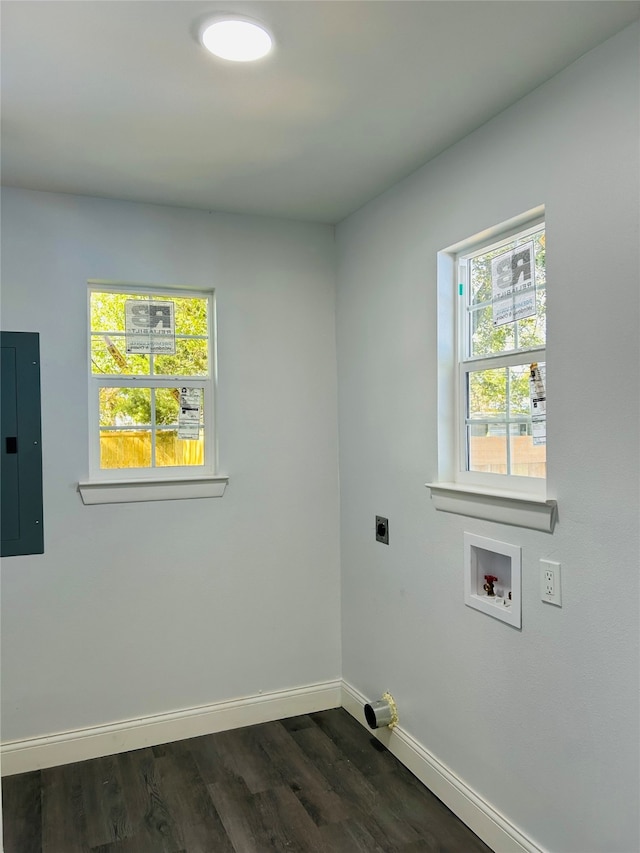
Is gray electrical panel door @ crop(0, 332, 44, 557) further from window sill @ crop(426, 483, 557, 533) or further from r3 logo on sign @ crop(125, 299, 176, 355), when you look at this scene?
window sill @ crop(426, 483, 557, 533)

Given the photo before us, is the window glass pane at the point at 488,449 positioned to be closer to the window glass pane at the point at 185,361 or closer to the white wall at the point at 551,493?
the white wall at the point at 551,493

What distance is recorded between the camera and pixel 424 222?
2.62m

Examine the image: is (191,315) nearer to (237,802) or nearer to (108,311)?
(108,311)

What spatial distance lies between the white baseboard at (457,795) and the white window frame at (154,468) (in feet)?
4.49

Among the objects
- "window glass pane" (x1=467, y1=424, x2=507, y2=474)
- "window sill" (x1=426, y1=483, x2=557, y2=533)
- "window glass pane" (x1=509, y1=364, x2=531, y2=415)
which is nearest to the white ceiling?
"window glass pane" (x1=509, y1=364, x2=531, y2=415)

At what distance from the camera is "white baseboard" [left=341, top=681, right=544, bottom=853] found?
2137mm

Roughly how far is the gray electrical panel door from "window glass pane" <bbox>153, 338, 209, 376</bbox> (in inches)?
22.1

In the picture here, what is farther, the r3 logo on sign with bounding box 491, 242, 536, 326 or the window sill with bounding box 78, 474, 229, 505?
the window sill with bounding box 78, 474, 229, 505

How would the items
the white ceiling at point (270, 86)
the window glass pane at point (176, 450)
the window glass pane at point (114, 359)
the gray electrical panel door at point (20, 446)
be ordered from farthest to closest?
the window glass pane at point (176, 450) < the window glass pane at point (114, 359) < the gray electrical panel door at point (20, 446) < the white ceiling at point (270, 86)

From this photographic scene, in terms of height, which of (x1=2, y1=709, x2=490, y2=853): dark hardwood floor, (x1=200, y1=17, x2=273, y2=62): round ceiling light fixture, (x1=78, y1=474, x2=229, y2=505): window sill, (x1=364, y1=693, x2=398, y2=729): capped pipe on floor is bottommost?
(x1=2, y1=709, x2=490, y2=853): dark hardwood floor

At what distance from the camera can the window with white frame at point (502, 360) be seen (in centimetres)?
213

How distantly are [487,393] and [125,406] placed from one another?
5.58 ft

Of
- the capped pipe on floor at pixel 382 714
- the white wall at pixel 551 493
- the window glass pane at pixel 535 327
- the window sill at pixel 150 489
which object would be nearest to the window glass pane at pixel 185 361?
the window sill at pixel 150 489

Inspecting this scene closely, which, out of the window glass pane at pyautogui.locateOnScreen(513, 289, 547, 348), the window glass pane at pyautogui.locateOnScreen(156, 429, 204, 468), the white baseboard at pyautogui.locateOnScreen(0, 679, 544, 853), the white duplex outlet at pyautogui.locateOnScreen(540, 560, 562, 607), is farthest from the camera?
the window glass pane at pyautogui.locateOnScreen(156, 429, 204, 468)
